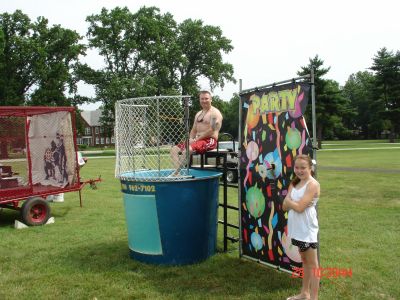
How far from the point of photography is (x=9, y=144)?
9008 millimetres

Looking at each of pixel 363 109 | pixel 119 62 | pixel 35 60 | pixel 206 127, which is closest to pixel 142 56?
pixel 119 62

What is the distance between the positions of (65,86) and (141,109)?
4201cm

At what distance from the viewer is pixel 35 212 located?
8.77 metres

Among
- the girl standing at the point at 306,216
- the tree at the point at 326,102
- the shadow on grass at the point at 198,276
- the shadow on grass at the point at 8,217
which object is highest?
the tree at the point at 326,102

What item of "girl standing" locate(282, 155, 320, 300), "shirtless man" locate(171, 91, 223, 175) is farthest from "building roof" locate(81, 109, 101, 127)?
"girl standing" locate(282, 155, 320, 300)

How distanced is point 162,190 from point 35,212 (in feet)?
14.4

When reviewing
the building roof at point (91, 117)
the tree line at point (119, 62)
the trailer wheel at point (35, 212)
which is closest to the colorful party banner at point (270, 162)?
the trailer wheel at point (35, 212)

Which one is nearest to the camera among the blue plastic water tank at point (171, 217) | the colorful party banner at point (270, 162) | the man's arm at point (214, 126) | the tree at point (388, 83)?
the colorful party banner at point (270, 162)

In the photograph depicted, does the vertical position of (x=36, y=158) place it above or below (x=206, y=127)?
below

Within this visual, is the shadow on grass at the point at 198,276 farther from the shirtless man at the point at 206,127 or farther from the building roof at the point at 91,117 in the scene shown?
the building roof at the point at 91,117

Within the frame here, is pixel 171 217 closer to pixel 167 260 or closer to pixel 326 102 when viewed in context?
pixel 167 260

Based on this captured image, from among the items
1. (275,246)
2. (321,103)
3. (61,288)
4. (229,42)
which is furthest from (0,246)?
(229,42)

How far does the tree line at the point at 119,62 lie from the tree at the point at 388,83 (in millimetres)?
11179

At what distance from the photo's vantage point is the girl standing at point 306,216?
4195 millimetres
